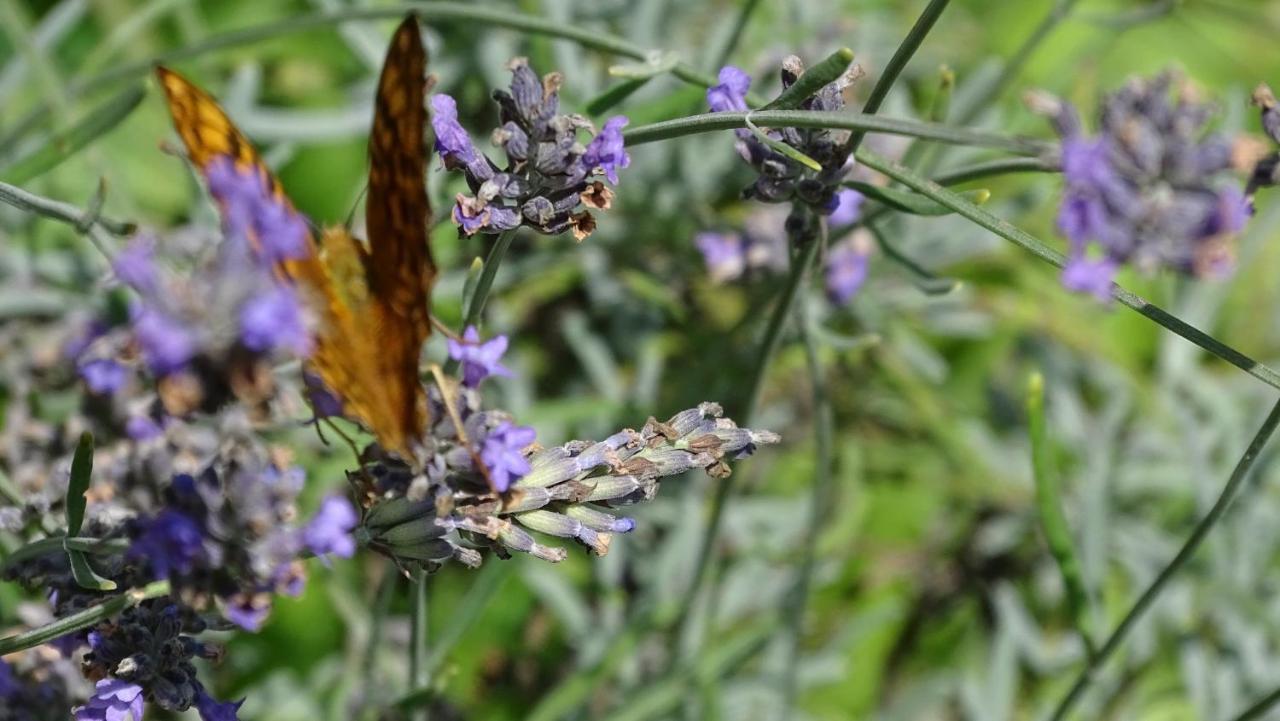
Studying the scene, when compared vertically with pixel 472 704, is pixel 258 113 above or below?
above

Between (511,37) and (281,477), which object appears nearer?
(281,477)

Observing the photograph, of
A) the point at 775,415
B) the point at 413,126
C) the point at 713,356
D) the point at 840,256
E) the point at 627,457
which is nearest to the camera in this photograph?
the point at 413,126

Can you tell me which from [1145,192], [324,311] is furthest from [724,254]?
[324,311]

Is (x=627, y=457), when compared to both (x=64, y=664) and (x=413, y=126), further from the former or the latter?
(x=64, y=664)

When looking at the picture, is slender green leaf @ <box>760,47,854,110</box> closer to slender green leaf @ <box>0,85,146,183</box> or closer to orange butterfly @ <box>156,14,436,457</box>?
orange butterfly @ <box>156,14,436,457</box>

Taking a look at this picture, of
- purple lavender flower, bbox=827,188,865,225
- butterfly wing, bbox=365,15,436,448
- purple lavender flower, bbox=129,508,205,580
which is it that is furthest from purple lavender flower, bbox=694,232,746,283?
purple lavender flower, bbox=129,508,205,580

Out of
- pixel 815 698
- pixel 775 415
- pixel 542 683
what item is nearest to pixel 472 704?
pixel 542 683

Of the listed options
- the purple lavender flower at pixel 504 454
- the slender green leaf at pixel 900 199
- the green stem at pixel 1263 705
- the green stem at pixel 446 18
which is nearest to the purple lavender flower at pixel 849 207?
the green stem at pixel 446 18
